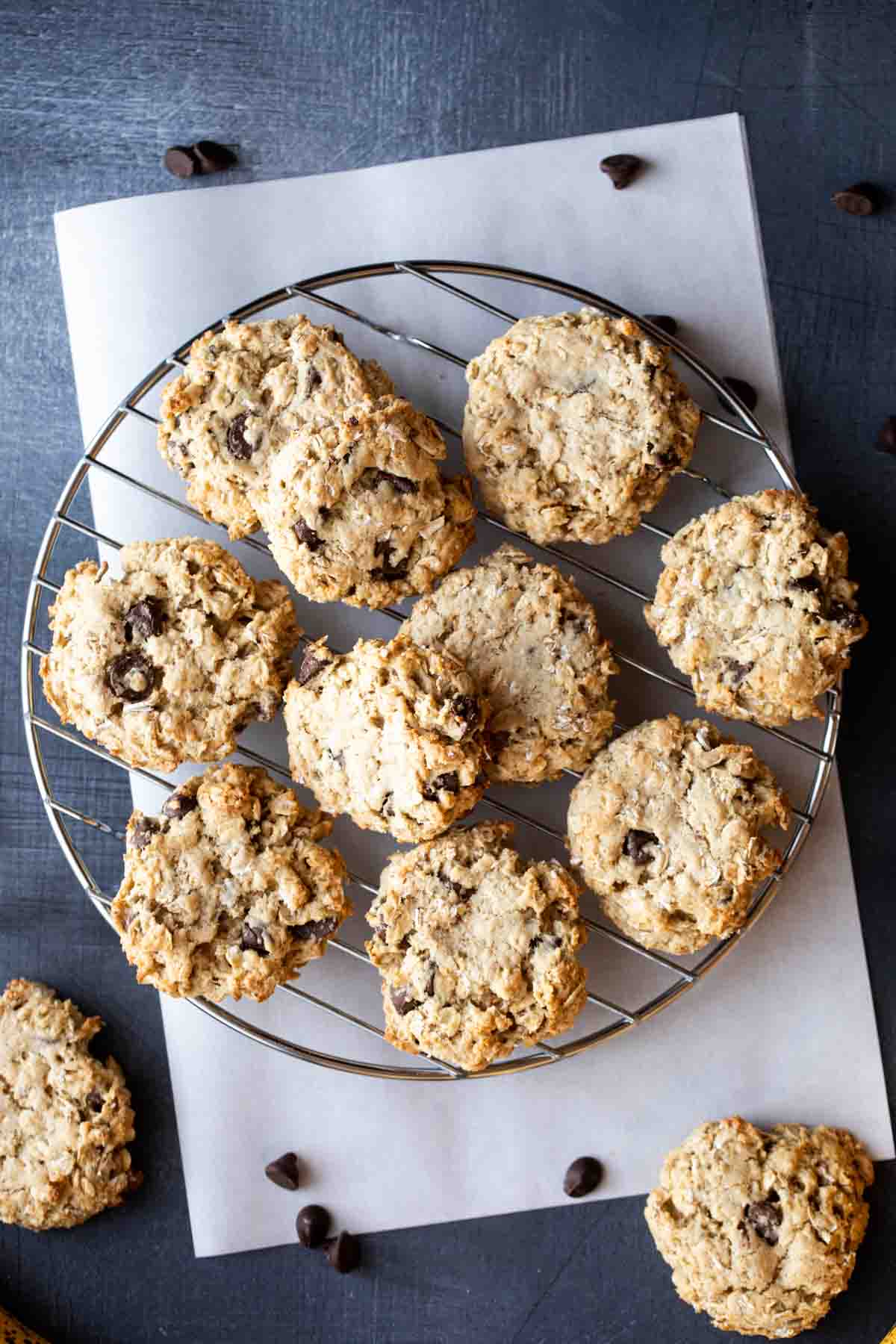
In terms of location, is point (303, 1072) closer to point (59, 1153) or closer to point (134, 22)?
point (59, 1153)

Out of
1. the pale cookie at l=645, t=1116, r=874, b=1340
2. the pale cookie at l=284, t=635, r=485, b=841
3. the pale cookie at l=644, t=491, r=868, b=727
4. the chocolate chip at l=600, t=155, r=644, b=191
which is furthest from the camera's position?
the chocolate chip at l=600, t=155, r=644, b=191

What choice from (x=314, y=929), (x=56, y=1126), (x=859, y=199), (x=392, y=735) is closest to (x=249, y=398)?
(x=392, y=735)

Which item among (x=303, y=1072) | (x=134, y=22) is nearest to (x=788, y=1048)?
(x=303, y=1072)

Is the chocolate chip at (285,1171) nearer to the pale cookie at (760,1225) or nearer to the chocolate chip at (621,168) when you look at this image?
the pale cookie at (760,1225)

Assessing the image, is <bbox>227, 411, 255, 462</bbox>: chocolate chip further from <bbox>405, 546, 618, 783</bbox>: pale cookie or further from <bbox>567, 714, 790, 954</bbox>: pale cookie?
<bbox>567, 714, 790, 954</bbox>: pale cookie

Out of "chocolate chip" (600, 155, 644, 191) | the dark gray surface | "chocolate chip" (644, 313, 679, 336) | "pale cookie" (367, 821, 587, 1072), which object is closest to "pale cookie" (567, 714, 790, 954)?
"pale cookie" (367, 821, 587, 1072)

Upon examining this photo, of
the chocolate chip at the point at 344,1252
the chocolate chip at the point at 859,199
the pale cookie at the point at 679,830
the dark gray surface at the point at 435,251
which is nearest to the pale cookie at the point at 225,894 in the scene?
the dark gray surface at the point at 435,251

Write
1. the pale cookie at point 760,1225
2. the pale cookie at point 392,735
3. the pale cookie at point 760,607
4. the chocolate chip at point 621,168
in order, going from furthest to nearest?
the chocolate chip at point 621,168 < the pale cookie at point 760,1225 < the pale cookie at point 760,607 < the pale cookie at point 392,735
